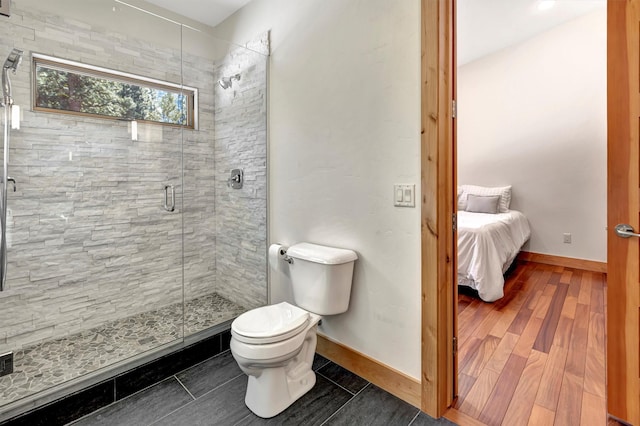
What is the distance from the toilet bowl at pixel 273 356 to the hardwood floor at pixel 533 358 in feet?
2.58

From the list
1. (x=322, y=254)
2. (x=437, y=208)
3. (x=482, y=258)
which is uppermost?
(x=437, y=208)

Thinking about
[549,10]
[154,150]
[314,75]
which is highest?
[549,10]

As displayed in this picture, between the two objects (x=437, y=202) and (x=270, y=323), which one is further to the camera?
(x=270, y=323)

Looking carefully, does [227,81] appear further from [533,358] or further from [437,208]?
[533,358]

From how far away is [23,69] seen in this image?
1965 mm

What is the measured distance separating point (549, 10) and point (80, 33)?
15.3 ft

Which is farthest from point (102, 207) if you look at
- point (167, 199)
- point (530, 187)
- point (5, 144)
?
point (530, 187)

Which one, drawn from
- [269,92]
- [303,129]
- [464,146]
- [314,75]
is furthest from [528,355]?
[464,146]

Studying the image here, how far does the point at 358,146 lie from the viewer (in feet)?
5.83

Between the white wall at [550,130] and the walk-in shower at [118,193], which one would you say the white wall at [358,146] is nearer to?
the walk-in shower at [118,193]

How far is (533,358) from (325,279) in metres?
1.44

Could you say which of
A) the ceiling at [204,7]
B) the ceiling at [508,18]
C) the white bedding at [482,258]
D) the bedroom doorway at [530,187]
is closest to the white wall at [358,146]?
the bedroom doorway at [530,187]

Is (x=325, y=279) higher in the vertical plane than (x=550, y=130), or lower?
lower

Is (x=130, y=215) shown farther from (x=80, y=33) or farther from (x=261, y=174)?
(x=80, y=33)
